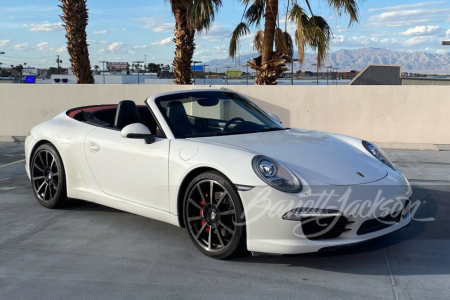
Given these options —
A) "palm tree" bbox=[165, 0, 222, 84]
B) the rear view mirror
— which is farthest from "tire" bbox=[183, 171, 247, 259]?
"palm tree" bbox=[165, 0, 222, 84]

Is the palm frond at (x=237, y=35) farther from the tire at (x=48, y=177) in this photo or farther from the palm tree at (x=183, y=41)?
the tire at (x=48, y=177)

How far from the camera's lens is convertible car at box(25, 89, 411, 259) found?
376 cm

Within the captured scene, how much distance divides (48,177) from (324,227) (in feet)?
11.3

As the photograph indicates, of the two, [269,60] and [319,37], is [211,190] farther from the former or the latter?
[269,60]

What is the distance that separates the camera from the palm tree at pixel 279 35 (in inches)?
516

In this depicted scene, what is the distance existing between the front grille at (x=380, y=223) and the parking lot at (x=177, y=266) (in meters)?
0.31

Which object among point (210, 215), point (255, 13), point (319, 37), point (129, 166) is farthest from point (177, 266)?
point (255, 13)

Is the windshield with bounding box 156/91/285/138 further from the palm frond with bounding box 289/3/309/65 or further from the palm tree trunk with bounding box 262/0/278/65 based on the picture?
the palm tree trunk with bounding box 262/0/278/65

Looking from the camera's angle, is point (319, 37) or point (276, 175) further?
point (319, 37)

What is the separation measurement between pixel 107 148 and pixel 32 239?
3.63 ft

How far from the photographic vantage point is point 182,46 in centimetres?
1703

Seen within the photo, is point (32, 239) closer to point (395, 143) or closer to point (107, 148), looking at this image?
point (107, 148)

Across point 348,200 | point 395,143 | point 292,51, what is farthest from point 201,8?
point 348,200

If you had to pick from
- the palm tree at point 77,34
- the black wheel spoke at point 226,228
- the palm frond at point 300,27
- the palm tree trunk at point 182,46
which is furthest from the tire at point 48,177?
the palm tree trunk at point 182,46
